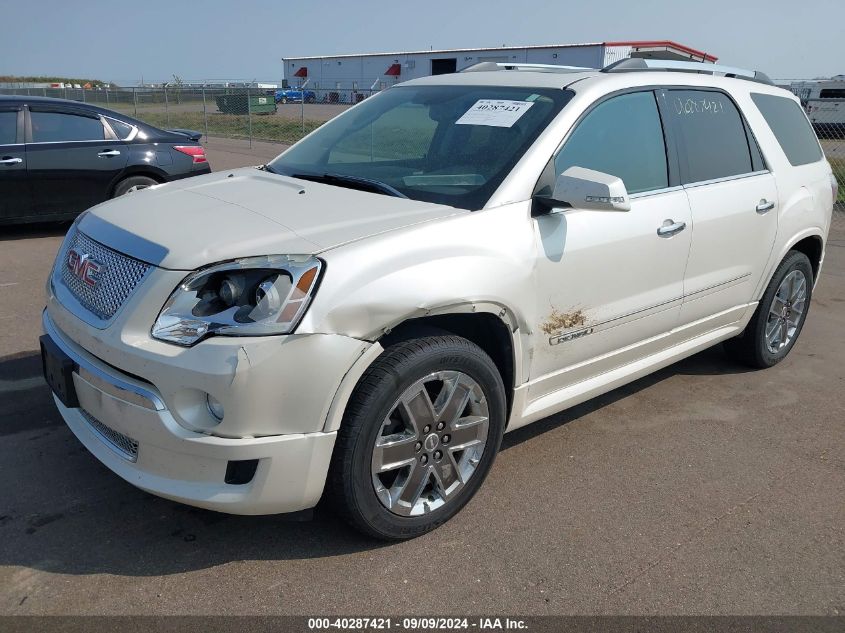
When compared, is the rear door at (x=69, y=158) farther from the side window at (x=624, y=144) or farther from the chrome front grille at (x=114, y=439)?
the side window at (x=624, y=144)

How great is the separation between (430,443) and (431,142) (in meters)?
1.55

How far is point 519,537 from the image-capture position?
3.10 m

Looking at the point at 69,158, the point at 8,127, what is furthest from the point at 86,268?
the point at 8,127

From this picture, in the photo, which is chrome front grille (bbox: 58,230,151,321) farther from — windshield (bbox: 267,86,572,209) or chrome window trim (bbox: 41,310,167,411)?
windshield (bbox: 267,86,572,209)

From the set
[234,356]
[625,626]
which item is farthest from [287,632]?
[625,626]

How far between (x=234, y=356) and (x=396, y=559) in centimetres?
105

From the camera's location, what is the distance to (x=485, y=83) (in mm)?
3982

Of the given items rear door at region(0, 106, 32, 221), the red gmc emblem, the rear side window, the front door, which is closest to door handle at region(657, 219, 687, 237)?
the front door

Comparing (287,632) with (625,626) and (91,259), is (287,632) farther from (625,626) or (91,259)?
(91,259)

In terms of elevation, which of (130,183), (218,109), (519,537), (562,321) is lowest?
(519,537)

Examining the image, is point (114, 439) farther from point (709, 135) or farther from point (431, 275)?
point (709, 135)

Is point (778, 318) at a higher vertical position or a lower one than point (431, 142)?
lower

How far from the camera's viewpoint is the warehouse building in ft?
154

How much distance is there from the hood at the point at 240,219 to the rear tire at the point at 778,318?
8.98ft
